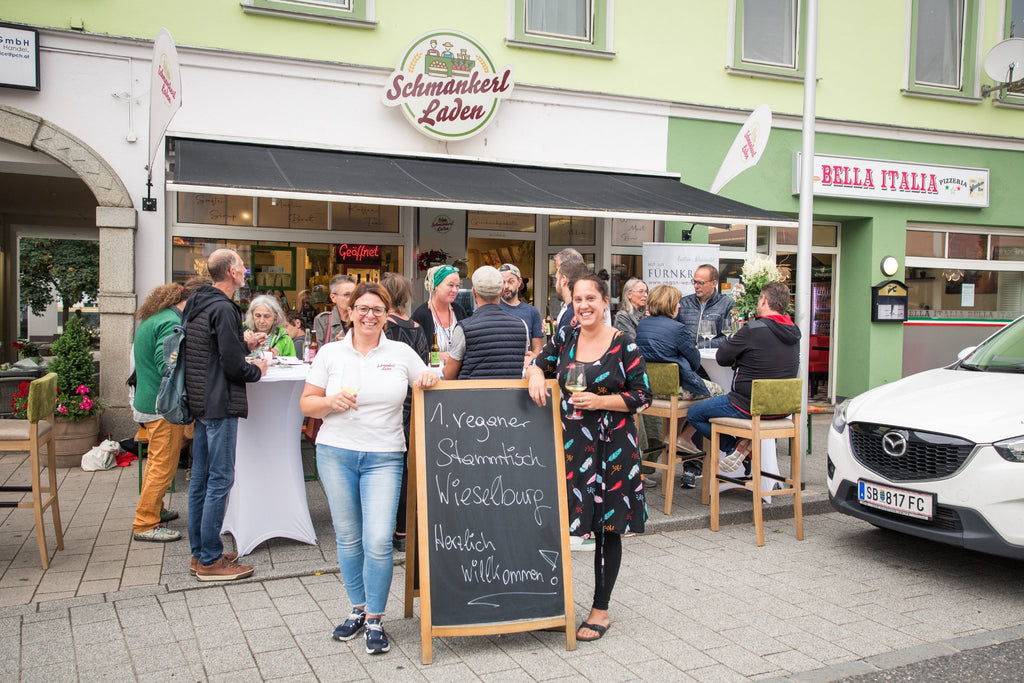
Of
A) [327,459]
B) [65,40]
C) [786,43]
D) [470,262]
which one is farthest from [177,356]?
[786,43]

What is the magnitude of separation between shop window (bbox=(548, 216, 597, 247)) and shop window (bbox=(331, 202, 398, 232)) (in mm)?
2088

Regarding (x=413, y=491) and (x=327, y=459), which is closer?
(x=327, y=459)

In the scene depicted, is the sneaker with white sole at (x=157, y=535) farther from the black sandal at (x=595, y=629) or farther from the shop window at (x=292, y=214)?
the shop window at (x=292, y=214)

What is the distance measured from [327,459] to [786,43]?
31.5 feet

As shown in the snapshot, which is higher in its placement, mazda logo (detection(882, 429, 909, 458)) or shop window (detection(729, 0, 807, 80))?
shop window (detection(729, 0, 807, 80))

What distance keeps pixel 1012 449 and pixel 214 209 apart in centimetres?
760

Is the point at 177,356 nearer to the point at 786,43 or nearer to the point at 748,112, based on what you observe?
the point at 748,112

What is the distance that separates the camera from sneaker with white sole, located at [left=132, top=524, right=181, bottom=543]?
5203 millimetres

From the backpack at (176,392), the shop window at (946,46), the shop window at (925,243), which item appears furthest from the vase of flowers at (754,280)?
the shop window at (946,46)

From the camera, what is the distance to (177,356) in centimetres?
445

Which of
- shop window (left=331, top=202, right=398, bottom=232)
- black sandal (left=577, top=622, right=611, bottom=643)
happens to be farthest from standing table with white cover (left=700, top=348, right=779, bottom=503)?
shop window (left=331, top=202, right=398, bottom=232)

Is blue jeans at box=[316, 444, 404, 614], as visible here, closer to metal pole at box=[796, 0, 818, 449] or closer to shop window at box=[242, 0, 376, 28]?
metal pole at box=[796, 0, 818, 449]


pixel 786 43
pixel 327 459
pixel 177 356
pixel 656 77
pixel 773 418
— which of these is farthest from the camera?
pixel 786 43

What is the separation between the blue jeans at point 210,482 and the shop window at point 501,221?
5.90m
